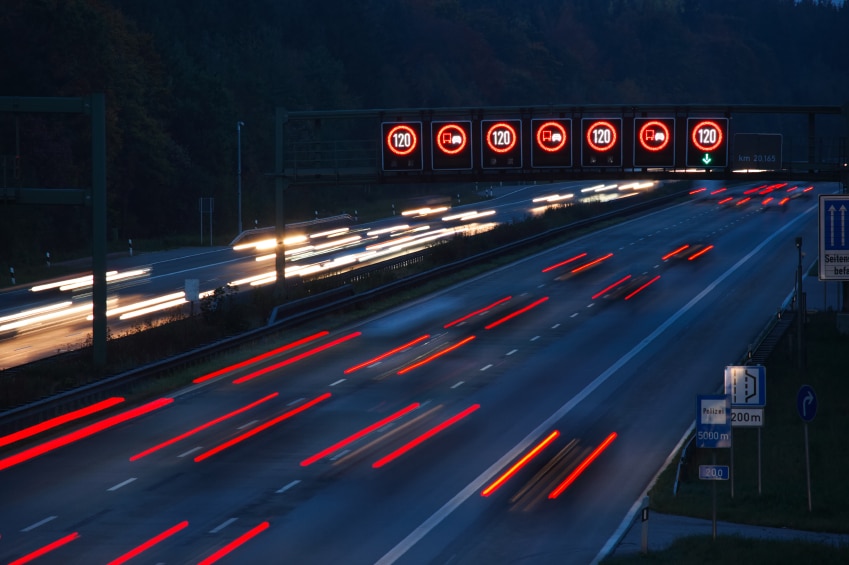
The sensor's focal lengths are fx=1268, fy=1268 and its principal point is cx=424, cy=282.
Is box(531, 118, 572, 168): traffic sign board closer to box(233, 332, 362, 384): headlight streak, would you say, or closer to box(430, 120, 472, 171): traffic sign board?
box(430, 120, 472, 171): traffic sign board

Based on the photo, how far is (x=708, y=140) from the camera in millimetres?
44281

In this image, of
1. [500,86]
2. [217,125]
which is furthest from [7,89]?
[500,86]

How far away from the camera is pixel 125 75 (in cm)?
8388

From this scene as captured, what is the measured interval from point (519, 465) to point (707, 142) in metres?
21.1

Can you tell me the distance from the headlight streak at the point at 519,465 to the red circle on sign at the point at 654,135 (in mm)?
17507

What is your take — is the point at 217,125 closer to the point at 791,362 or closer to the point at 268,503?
the point at 791,362

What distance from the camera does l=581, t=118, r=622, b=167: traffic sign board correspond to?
44656 mm

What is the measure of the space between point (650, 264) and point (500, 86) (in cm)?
10776

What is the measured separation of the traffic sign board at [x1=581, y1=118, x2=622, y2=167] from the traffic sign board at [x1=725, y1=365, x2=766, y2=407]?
22.4 metres

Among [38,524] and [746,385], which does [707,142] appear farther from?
[38,524]

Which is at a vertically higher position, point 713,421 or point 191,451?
point 713,421

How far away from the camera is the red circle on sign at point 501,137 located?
4522 centimetres

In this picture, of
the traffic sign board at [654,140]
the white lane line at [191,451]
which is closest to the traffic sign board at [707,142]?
the traffic sign board at [654,140]

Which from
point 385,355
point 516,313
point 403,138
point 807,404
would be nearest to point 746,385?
point 807,404
